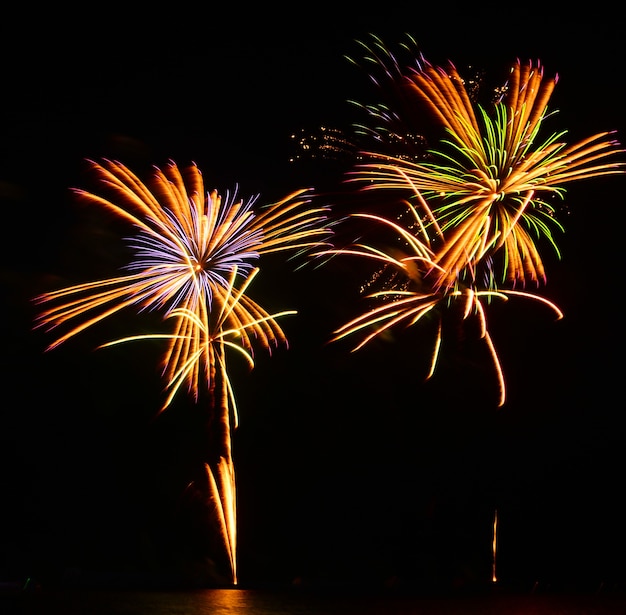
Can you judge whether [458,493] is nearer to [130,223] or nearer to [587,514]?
[587,514]

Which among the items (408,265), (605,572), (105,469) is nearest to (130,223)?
(408,265)

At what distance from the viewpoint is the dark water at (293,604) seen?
8945 mm

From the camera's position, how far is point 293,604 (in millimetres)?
9844

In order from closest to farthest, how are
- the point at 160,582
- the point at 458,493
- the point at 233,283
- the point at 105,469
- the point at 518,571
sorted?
the point at 160,582, the point at 233,283, the point at 518,571, the point at 458,493, the point at 105,469

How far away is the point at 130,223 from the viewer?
13.0 meters

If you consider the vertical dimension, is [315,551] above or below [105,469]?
below

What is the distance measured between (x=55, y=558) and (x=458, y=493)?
31.9 ft

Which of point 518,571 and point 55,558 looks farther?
point 55,558

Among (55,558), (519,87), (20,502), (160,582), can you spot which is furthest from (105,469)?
(519,87)

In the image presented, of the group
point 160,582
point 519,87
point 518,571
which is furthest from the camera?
point 518,571

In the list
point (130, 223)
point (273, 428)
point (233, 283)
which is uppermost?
point (130, 223)

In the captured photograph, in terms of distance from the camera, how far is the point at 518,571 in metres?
14.7

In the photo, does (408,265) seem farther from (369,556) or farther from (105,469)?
(105,469)

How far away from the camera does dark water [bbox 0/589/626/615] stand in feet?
29.3
